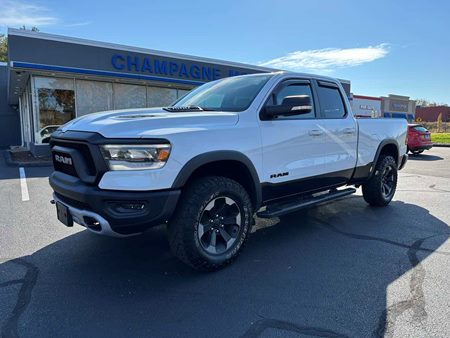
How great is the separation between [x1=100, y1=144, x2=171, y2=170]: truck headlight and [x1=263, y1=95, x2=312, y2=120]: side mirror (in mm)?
1437

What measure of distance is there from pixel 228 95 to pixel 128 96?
13551mm

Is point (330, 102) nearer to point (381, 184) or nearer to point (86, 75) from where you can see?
point (381, 184)

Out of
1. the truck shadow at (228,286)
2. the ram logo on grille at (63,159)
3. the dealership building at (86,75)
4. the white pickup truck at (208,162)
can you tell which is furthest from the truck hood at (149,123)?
the dealership building at (86,75)

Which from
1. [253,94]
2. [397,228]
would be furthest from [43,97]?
[397,228]

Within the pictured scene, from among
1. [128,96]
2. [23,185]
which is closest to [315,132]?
[23,185]

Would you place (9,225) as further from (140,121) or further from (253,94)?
(253,94)

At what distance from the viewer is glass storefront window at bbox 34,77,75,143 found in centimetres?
1495

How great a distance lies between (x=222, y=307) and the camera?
3088mm

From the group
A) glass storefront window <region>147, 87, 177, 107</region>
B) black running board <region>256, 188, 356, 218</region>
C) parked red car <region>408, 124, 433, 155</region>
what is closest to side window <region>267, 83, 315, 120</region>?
black running board <region>256, 188, 356, 218</region>

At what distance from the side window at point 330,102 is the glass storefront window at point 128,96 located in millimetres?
13056

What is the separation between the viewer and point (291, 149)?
4.38 meters

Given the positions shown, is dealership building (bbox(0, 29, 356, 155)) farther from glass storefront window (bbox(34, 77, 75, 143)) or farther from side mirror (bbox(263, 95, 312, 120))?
side mirror (bbox(263, 95, 312, 120))

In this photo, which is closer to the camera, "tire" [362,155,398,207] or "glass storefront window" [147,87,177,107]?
"tire" [362,155,398,207]

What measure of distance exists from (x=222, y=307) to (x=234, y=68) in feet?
57.9
